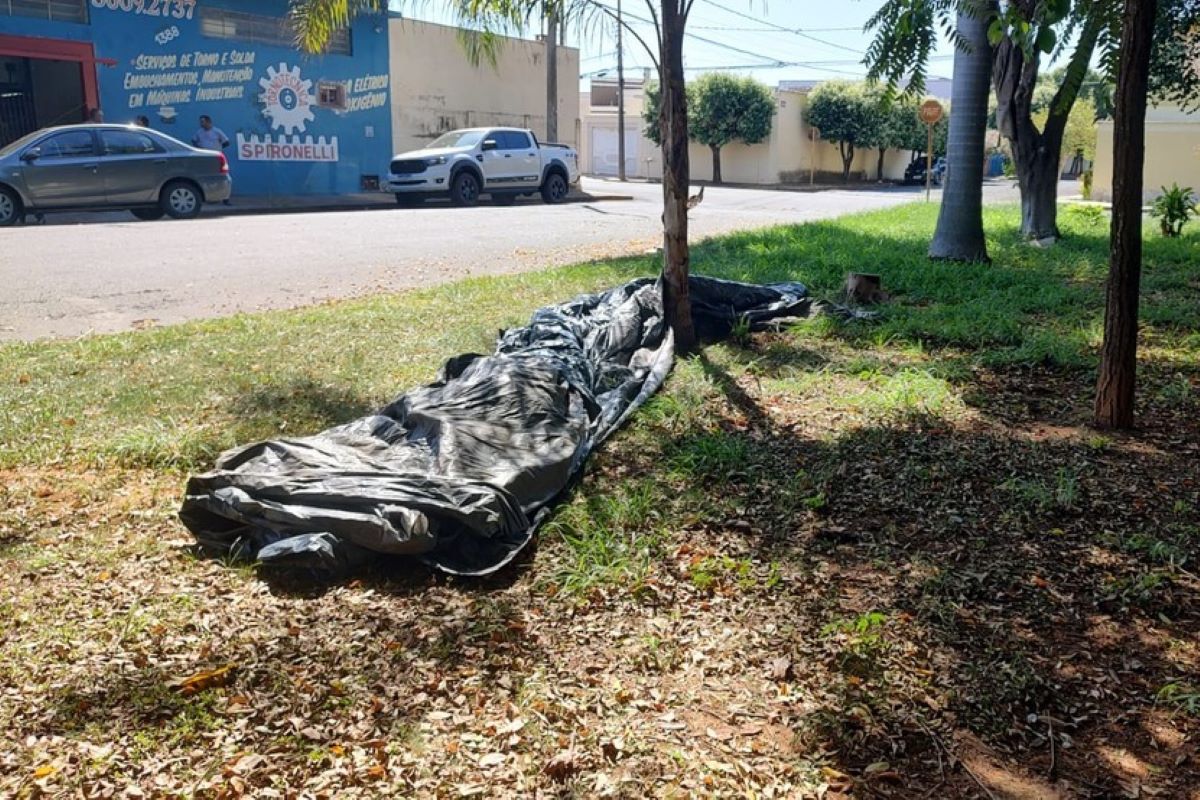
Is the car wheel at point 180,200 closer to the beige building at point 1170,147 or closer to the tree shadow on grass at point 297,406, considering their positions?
the tree shadow on grass at point 297,406

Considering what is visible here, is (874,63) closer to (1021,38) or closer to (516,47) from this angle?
Answer: (1021,38)

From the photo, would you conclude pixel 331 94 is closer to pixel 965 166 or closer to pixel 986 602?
pixel 965 166

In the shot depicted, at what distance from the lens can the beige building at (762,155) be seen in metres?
41.9

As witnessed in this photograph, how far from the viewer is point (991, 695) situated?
9.92 feet

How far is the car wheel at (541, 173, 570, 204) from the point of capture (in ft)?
79.5

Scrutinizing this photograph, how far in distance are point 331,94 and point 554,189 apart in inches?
247

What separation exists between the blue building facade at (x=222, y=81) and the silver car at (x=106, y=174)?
5103 millimetres

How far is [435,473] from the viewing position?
4.21 metres

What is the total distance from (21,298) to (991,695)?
28.4 ft

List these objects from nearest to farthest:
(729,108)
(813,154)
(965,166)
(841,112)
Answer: (965,166)
(729,108)
(841,112)
(813,154)

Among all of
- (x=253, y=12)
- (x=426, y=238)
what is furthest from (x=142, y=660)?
(x=253, y=12)

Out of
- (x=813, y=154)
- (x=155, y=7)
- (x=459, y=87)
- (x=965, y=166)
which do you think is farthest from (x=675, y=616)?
(x=813, y=154)

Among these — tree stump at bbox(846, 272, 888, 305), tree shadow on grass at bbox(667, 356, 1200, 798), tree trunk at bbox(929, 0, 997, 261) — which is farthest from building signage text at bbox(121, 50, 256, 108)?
tree shadow on grass at bbox(667, 356, 1200, 798)

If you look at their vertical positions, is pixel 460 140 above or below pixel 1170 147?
above
